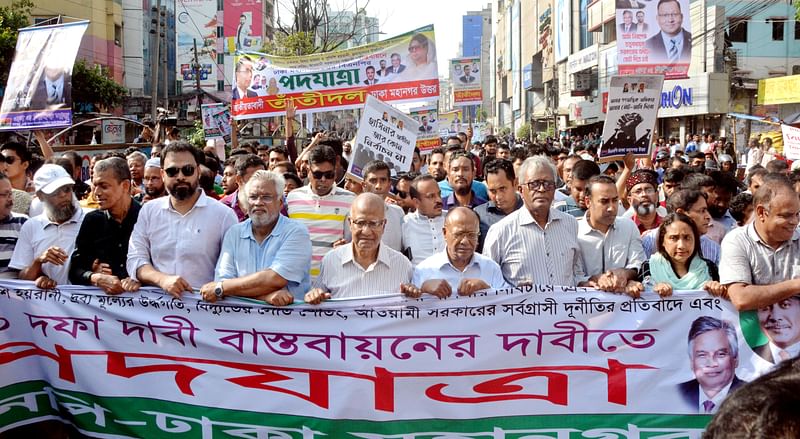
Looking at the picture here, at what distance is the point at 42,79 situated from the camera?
875cm

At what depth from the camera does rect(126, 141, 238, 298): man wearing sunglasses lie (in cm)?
468

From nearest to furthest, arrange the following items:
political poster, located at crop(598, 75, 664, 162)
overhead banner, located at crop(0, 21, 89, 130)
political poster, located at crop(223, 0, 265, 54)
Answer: political poster, located at crop(598, 75, 664, 162) < overhead banner, located at crop(0, 21, 89, 130) < political poster, located at crop(223, 0, 265, 54)

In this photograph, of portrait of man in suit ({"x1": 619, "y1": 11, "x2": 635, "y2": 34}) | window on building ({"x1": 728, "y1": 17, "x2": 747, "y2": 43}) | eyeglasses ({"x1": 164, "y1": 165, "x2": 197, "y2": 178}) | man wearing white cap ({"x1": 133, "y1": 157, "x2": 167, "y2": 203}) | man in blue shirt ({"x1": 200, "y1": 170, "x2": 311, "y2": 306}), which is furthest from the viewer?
window on building ({"x1": 728, "y1": 17, "x2": 747, "y2": 43})

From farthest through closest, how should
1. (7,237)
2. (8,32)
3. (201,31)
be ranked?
(201,31), (8,32), (7,237)

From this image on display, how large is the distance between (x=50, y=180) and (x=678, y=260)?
12.4 feet

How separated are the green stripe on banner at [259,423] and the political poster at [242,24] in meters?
78.0

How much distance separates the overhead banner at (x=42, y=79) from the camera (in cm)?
864

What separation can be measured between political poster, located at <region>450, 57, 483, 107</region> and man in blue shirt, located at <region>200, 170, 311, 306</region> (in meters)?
17.8

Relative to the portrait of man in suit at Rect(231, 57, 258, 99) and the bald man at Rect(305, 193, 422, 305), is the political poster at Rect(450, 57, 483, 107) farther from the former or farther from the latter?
the bald man at Rect(305, 193, 422, 305)

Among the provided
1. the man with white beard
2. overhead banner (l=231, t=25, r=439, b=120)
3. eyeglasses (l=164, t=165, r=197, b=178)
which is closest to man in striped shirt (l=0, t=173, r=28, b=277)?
eyeglasses (l=164, t=165, r=197, b=178)

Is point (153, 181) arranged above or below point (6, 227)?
above

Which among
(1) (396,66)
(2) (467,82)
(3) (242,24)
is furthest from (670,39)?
(3) (242,24)

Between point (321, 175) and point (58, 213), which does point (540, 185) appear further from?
point (58, 213)

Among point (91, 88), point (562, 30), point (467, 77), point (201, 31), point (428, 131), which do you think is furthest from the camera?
point (201, 31)
